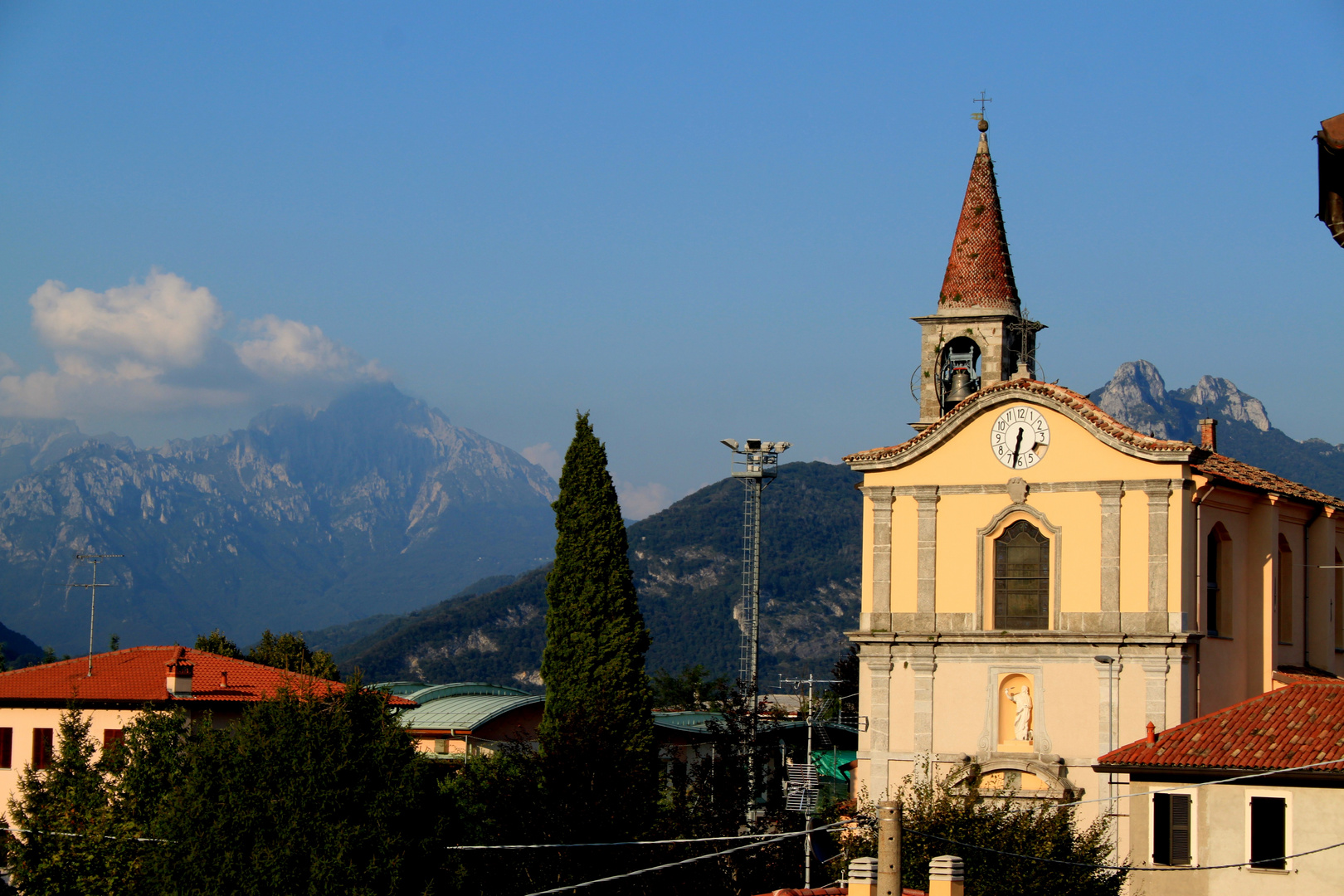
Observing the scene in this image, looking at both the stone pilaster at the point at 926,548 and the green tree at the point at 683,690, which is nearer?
the stone pilaster at the point at 926,548

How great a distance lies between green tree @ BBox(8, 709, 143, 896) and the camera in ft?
103

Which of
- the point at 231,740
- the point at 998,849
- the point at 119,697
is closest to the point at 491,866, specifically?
the point at 231,740

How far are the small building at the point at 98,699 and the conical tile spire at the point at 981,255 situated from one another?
19.2 metres

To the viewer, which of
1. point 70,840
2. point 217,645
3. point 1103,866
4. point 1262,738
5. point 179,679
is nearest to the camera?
point 1262,738

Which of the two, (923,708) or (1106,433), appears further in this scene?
(923,708)

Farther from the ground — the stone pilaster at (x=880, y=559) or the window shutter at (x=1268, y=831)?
the stone pilaster at (x=880, y=559)

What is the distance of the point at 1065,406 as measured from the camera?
37.8m

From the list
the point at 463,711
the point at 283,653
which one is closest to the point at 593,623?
the point at 463,711

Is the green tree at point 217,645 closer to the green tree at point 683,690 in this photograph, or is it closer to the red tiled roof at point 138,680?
the red tiled roof at point 138,680

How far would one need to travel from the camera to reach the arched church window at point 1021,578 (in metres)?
38.2

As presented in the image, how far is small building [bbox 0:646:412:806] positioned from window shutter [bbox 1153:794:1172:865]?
810 inches

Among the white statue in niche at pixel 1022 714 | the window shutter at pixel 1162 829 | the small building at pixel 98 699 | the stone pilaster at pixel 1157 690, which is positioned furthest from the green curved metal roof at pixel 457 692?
the window shutter at pixel 1162 829

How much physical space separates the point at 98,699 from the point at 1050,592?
899 inches

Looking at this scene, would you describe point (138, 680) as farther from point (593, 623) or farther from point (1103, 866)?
point (1103, 866)
